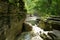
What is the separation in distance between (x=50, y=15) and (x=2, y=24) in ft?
23.4

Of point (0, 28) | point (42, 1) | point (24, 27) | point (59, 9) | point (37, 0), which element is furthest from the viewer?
point (24, 27)

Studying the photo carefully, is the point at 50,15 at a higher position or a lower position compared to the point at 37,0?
lower

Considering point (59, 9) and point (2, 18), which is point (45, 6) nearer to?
point (59, 9)

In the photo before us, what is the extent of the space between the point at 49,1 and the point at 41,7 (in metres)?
1.64

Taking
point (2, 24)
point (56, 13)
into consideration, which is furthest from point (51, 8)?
point (2, 24)

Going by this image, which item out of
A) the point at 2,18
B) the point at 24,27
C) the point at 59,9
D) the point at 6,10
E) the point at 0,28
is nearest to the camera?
the point at 0,28

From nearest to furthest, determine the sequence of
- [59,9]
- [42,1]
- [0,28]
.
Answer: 1. [0,28]
2. [59,9]
3. [42,1]

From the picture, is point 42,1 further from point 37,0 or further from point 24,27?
point 24,27

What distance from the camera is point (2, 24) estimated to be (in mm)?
7754

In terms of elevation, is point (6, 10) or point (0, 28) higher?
point (6, 10)

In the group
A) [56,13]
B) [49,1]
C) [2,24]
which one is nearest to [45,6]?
[49,1]

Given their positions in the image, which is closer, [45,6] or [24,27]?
[45,6]

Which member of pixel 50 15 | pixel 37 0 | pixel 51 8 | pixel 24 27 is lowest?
pixel 24 27

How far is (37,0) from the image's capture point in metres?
16.1
